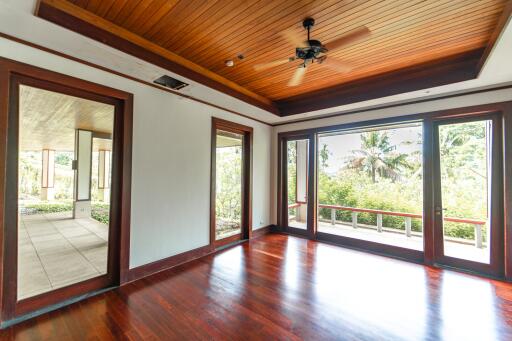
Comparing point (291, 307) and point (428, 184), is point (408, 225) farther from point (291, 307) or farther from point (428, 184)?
point (291, 307)

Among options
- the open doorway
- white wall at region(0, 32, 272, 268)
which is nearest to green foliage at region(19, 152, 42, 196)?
the open doorway

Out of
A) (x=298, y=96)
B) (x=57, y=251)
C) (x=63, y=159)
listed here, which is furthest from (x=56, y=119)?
(x=298, y=96)

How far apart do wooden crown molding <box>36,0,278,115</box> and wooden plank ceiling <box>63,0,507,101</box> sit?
7 cm

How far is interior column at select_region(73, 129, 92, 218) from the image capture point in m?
2.96

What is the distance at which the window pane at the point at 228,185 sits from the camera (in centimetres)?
461

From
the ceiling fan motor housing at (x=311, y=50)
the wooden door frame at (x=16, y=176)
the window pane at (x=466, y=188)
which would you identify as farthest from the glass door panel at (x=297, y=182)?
the wooden door frame at (x=16, y=176)

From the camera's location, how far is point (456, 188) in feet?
12.0

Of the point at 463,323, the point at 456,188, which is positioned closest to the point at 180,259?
the point at 463,323

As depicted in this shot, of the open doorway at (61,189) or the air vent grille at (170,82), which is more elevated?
the air vent grille at (170,82)

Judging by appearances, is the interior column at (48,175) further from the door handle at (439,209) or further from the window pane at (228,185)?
the door handle at (439,209)

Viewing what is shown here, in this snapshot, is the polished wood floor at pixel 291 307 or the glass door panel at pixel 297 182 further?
the glass door panel at pixel 297 182

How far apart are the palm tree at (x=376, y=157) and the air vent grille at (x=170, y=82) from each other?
446 centimetres

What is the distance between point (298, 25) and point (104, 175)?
3.07 metres

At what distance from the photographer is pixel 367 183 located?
5.79 metres
